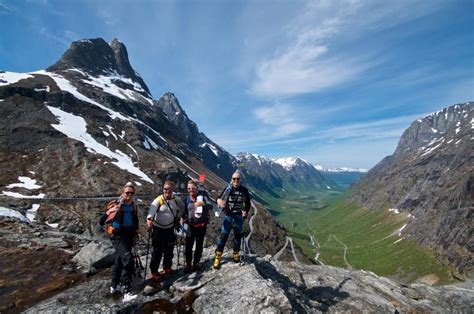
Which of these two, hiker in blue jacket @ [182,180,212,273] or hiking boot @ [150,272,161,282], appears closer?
hiking boot @ [150,272,161,282]

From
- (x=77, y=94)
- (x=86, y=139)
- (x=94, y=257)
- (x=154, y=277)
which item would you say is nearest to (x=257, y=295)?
(x=154, y=277)

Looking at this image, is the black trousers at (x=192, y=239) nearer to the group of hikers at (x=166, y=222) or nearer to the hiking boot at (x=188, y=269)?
the group of hikers at (x=166, y=222)

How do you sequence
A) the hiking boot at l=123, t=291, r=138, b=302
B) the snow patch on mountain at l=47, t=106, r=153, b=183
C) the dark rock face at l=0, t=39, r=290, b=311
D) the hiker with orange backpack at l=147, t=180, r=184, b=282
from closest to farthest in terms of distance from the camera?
the hiking boot at l=123, t=291, r=138, b=302 → the hiker with orange backpack at l=147, t=180, r=184, b=282 → the dark rock face at l=0, t=39, r=290, b=311 → the snow patch on mountain at l=47, t=106, r=153, b=183

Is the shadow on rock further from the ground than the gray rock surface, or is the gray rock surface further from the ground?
the gray rock surface

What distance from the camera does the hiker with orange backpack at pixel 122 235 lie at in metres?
12.9

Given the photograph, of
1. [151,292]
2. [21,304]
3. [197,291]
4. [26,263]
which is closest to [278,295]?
[197,291]

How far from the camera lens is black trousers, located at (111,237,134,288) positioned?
1291 cm

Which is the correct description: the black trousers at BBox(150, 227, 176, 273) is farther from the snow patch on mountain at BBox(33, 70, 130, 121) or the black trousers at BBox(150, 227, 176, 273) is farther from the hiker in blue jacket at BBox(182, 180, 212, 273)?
the snow patch on mountain at BBox(33, 70, 130, 121)

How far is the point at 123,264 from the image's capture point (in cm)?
1302

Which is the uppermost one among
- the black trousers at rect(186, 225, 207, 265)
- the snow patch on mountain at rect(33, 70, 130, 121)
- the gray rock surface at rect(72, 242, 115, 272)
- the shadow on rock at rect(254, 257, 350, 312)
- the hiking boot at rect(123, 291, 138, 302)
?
the snow patch on mountain at rect(33, 70, 130, 121)

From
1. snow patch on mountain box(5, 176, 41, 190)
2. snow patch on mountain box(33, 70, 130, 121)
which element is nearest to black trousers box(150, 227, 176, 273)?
snow patch on mountain box(5, 176, 41, 190)

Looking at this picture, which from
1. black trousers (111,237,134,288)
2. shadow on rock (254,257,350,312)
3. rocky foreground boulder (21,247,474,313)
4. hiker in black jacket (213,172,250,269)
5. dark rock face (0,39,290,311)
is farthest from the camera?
dark rock face (0,39,290,311)

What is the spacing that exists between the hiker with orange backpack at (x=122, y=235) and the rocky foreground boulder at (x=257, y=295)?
679 millimetres

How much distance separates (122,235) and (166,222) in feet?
6.93
